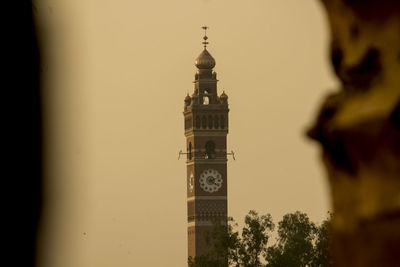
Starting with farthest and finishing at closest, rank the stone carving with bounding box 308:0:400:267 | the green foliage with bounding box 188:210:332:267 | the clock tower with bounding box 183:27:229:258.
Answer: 1. the clock tower with bounding box 183:27:229:258
2. the green foliage with bounding box 188:210:332:267
3. the stone carving with bounding box 308:0:400:267

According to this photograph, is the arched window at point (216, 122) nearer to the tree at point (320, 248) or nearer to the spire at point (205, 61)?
the spire at point (205, 61)

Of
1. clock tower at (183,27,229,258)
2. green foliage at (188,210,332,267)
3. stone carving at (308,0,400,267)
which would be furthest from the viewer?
clock tower at (183,27,229,258)

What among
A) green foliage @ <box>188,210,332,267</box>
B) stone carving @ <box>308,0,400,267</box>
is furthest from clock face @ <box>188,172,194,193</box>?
stone carving @ <box>308,0,400,267</box>

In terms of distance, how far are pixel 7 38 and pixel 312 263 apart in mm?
51401

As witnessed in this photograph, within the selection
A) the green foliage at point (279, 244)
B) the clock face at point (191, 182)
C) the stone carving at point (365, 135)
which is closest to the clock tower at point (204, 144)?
the clock face at point (191, 182)

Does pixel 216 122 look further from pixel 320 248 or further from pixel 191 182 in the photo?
pixel 320 248

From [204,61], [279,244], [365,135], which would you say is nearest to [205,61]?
[204,61]

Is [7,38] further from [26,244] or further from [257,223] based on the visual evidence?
[257,223]

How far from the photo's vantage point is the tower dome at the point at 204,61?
109 meters

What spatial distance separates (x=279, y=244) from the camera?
54156 millimetres

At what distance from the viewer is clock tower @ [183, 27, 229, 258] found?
109 m

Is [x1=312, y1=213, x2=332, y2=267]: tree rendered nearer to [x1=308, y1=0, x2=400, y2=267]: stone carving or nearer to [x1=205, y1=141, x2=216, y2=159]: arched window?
[x1=308, y1=0, x2=400, y2=267]: stone carving

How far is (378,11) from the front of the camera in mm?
1017

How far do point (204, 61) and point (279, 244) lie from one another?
56.1 meters
